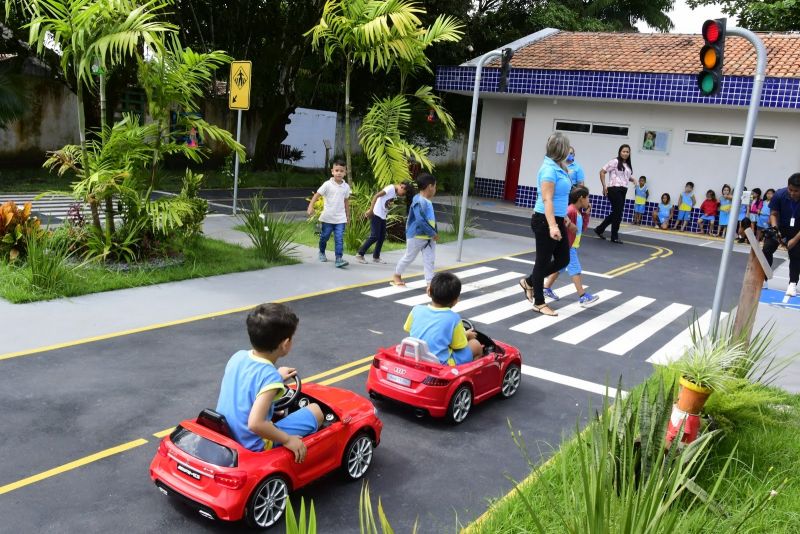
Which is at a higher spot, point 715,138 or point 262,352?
point 715,138

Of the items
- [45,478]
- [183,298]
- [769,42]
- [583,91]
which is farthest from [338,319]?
[769,42]

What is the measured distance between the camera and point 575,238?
32.3ft

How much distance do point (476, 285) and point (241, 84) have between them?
646cm

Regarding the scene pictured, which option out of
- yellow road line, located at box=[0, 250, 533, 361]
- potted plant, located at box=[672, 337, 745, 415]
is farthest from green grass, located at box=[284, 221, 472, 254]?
potted plant, located at box=[672, 337, 745, 415]

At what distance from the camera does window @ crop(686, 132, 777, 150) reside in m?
17.6

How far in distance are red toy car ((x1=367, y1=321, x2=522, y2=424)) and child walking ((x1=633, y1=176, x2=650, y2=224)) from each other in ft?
47.5

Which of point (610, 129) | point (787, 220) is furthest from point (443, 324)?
point (610, 129)

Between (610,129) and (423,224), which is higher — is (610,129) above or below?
above

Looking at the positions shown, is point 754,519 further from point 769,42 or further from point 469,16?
point 469,16

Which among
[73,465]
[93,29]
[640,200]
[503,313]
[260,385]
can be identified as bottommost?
[73,465]

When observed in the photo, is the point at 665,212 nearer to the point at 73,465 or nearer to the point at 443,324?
the point at 443,324

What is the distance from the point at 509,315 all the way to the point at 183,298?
4044mm

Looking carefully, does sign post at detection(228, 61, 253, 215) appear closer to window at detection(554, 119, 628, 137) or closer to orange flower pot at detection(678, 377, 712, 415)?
→ window at detection(554, 119, 628, 137)

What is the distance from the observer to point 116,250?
369 inches
